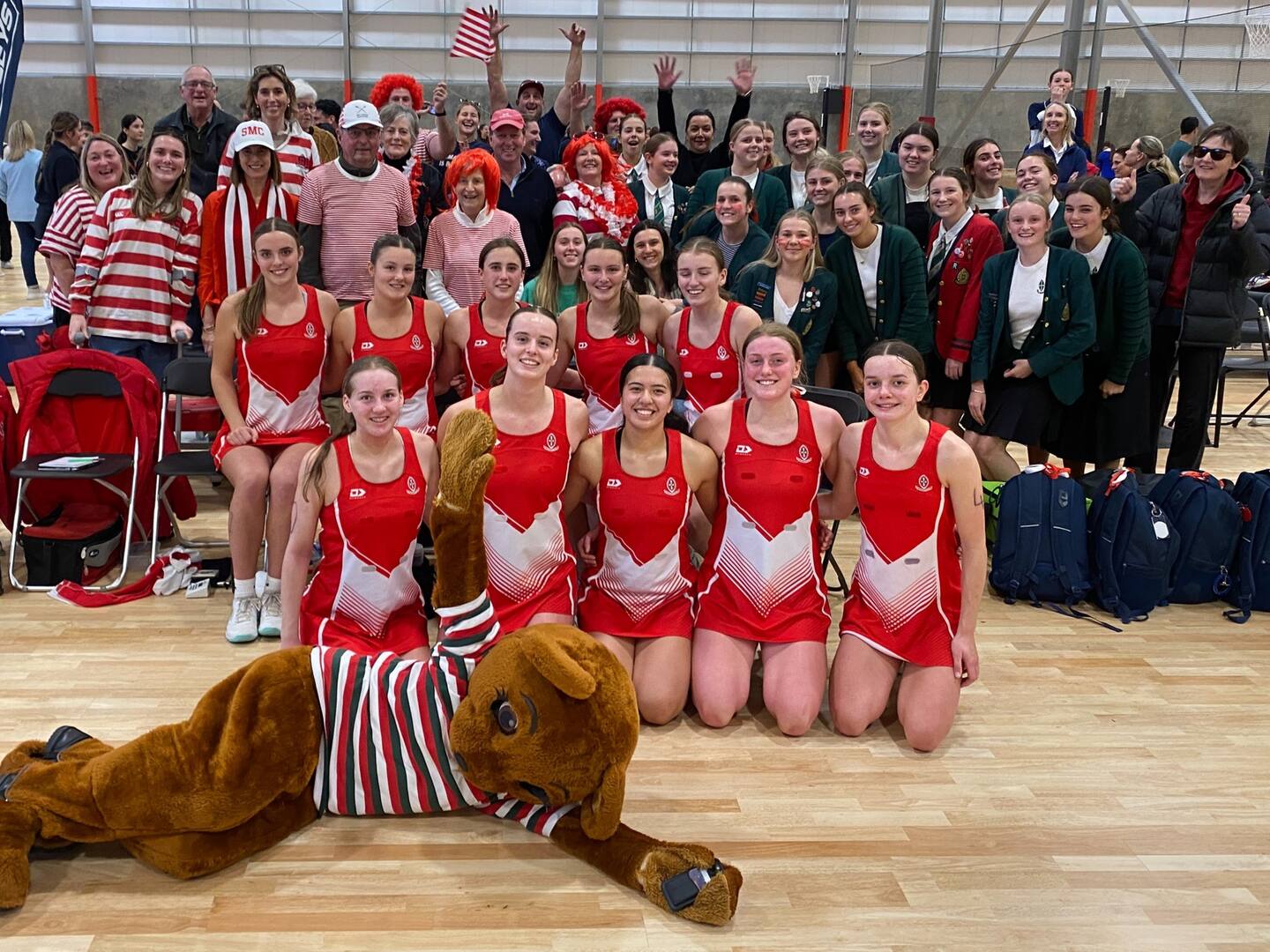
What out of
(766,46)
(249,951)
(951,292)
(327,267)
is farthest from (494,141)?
(766,46)

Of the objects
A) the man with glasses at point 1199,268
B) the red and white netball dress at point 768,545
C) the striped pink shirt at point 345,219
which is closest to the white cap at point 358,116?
the striped pink shirt at point 345,219

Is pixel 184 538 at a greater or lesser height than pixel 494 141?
lesser

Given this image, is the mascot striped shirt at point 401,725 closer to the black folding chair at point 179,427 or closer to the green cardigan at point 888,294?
the black folding chair at point 179,427

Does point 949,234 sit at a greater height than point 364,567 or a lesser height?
greater

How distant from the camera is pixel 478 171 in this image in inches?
178

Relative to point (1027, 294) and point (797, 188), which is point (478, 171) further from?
point (1027, 294)

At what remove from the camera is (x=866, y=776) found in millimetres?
3068

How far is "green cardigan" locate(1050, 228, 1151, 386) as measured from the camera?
461 centimetres

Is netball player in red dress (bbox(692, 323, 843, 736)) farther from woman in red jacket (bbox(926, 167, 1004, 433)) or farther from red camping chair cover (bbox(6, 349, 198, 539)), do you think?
red camping chair cover (bbox(6, 349, 198, 539))

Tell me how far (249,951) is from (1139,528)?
134 inches

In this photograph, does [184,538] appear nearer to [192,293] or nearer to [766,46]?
[192,293]

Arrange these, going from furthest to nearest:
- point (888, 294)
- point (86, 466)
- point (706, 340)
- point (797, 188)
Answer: point (797, 188)
point (888, 294)
point (86, 466)
point (706, 340)

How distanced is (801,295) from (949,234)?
955 millimetres

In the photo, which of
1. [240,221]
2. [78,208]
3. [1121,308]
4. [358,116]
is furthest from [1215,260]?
[78,208]
